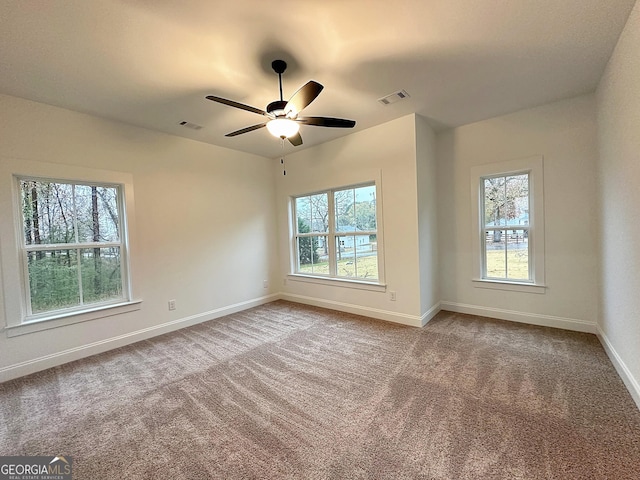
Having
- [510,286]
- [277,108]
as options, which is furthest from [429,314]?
[277,108]

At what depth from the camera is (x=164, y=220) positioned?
12.0ft

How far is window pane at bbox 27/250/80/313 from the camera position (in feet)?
9.12

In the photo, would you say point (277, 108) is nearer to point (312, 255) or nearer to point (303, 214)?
point (303, 214)

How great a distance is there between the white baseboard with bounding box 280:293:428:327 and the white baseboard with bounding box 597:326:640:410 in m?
1.67

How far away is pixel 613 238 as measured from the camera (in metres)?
2.37

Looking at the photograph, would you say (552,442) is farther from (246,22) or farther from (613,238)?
(246,22)

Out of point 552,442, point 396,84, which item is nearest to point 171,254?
point 396,84

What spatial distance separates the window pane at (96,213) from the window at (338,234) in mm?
2738

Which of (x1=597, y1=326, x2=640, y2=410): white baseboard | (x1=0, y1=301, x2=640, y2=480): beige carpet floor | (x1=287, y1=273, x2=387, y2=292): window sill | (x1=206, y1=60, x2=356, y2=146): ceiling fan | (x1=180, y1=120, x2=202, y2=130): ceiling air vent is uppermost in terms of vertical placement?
(x1=180, y1=120, x2=202, y2=130): ceiling air vent

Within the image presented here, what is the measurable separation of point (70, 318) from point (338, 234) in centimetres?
352

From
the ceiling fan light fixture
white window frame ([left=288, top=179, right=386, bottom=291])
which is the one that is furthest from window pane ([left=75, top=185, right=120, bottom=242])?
white window frame ([left=288, top=179, right=386, bottom=291])

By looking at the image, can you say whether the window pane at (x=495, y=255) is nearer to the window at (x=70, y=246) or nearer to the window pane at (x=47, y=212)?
the window at (x=70, y=246)

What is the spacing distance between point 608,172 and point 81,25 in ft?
14.5

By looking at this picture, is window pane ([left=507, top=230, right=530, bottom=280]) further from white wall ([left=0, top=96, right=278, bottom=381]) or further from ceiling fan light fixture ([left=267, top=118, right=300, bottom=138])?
white wall ([left=0, top=96, right=278, bottom=381])
